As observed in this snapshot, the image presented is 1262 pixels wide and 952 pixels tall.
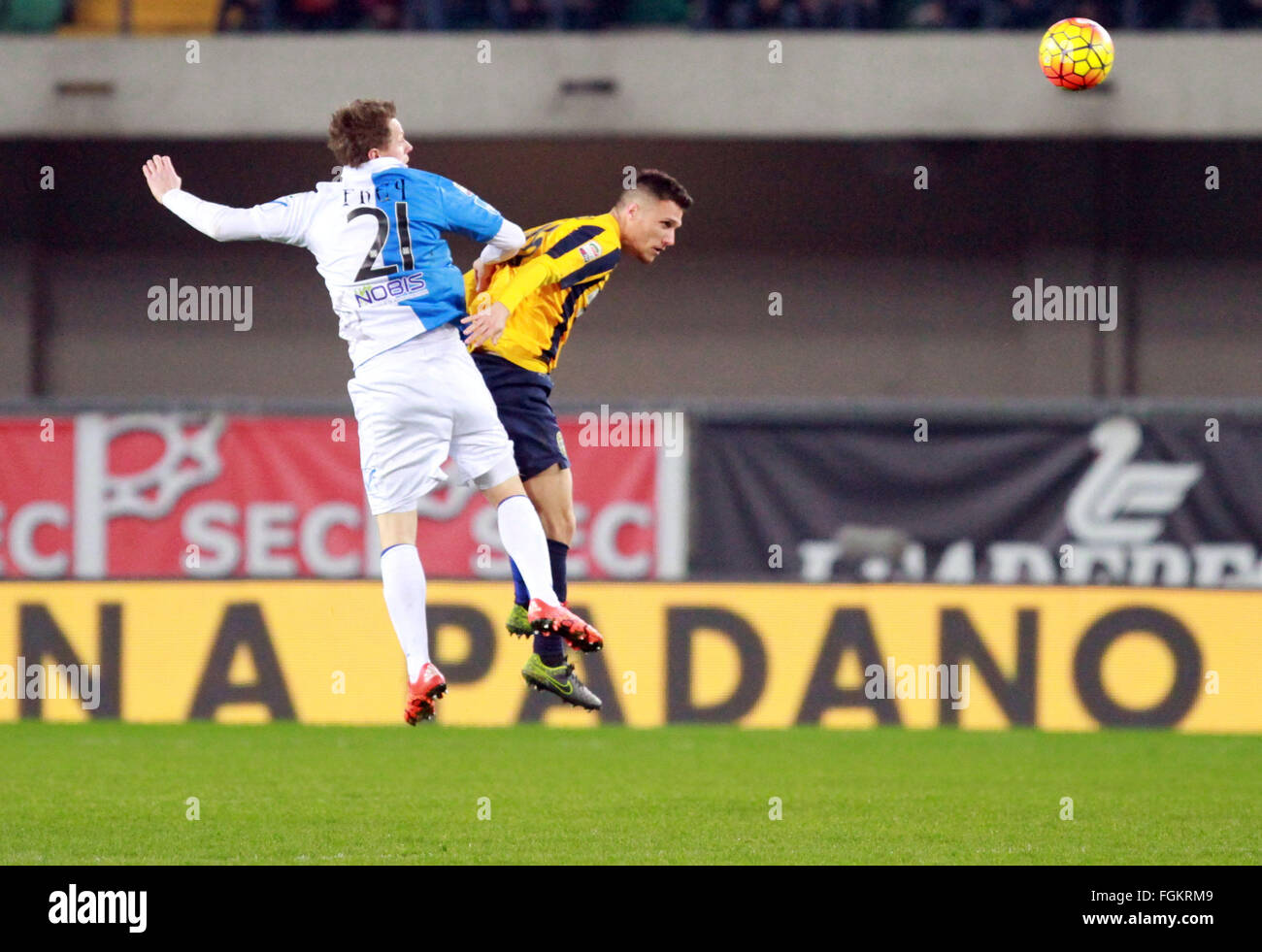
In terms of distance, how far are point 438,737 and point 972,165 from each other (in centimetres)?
815

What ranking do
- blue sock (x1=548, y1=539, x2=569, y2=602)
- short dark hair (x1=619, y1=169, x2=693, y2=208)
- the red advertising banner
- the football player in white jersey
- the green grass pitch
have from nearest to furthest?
the football player in white jersey, short dark hair (x1=619, y1=169, x2=693, y2=208), blue sock (x1=548, y1=539, x2=569, y2=602), the green grass pitch, the red advertising banner

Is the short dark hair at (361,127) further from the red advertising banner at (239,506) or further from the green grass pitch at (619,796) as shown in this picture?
the red advertising banner at (239,506)

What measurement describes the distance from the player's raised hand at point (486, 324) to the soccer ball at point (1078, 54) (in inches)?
102

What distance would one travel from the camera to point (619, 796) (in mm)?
10023

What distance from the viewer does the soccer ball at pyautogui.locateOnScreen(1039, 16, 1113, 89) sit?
25.9 ft

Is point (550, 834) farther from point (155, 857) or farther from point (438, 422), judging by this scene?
point (438, 422)

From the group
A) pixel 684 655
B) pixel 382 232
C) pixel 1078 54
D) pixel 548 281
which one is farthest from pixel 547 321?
pixel 684 655

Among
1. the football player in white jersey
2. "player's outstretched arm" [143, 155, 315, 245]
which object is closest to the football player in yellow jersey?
the football player in white jersey

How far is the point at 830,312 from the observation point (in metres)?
17.8

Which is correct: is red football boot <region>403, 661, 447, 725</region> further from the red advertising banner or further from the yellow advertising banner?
the red advertising banner

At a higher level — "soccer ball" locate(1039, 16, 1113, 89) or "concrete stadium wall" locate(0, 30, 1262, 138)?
"concrete stadium wall" locate(0, 30, 1262, 138)

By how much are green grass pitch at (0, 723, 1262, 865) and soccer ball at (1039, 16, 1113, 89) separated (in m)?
3.26

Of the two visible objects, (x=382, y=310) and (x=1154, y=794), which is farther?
(x=1154, y=794)
